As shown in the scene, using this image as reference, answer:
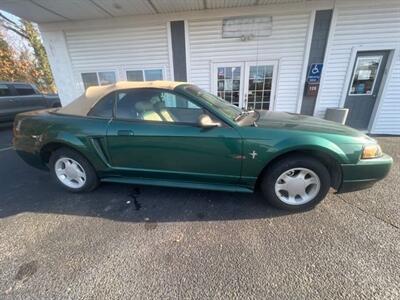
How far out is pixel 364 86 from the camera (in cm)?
544

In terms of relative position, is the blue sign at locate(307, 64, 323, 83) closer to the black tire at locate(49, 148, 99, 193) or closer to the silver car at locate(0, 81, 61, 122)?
the black tire at locate(49, 148, 99, 193)

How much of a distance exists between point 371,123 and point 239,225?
19.2 ft

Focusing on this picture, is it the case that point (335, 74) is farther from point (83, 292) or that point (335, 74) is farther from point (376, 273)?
point (83, 292)

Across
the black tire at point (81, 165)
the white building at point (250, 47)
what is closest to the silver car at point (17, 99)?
the white building at point (250, 47)

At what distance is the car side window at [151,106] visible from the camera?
2.50 meters

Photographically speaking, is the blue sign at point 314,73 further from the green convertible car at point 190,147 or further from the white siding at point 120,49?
the white siding at point 120,49

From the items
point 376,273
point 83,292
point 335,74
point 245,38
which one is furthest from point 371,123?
point 83,292

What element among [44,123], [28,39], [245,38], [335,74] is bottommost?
[44,123]

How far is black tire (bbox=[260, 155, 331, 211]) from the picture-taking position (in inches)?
86.8

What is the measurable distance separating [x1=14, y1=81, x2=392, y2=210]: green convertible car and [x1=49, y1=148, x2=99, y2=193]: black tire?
0.05 ft

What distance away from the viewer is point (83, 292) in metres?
1.53

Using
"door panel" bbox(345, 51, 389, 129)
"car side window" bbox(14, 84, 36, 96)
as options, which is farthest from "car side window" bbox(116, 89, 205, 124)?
"car side window" bbox(14, 84, 36, 96)

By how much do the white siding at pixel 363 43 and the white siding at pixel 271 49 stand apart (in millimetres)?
763

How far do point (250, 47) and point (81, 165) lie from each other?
5.21 m
